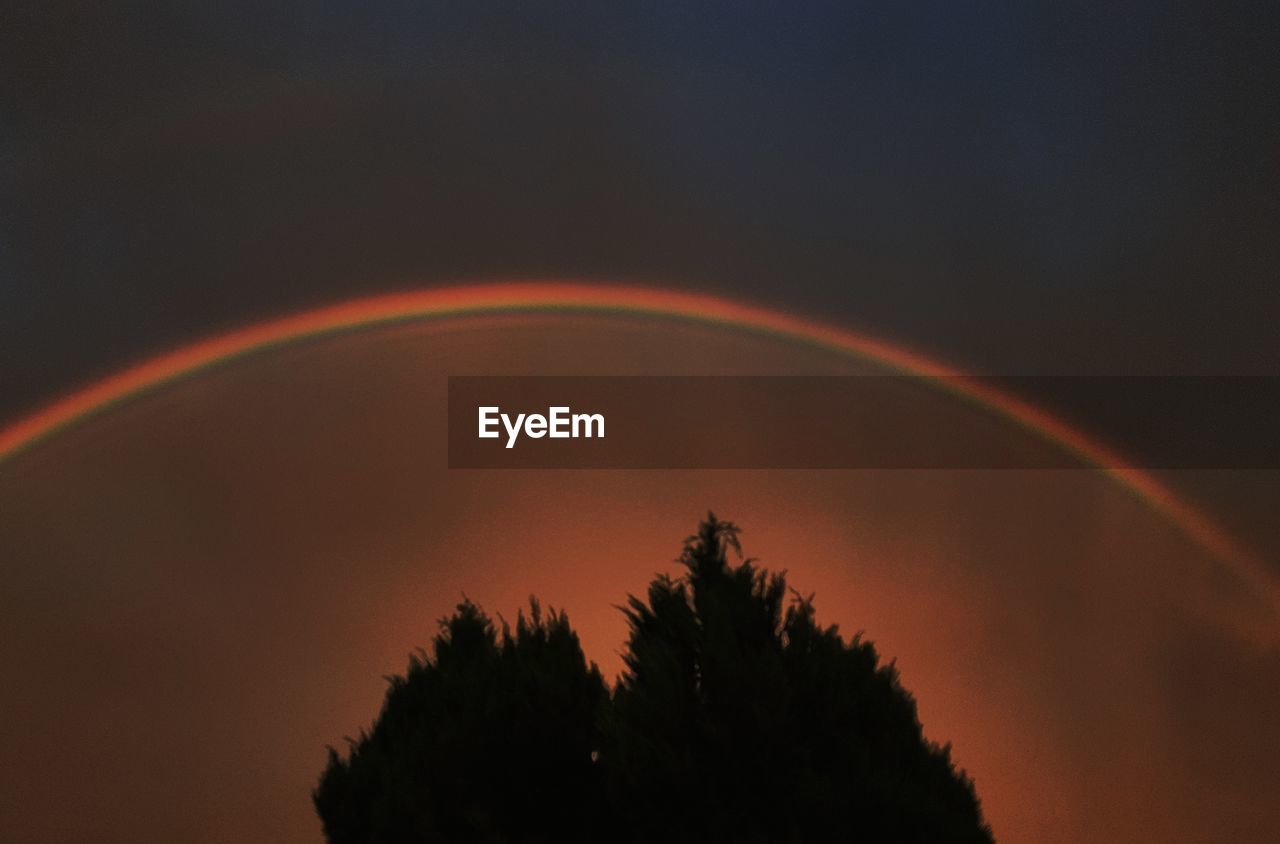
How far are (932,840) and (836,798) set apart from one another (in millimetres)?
385

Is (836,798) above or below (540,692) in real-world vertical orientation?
below

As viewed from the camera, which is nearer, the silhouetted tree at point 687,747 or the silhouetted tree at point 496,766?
the silhouetted tree at point 687,747

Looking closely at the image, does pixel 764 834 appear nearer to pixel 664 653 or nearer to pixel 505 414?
pixel 664 653

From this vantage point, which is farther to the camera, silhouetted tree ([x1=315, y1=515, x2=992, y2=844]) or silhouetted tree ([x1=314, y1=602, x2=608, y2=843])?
silhouetted tree ([x1=314, y1=602, x2=608, y2=843])

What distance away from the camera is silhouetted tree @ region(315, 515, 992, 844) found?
392 centimetres

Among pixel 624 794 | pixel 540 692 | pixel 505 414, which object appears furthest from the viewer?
pixel 505 414

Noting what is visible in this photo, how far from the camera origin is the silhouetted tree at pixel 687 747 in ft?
12.9

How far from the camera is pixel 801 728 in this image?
13.4 ft

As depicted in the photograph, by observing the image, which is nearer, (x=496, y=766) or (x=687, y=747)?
(x=687, y=747)

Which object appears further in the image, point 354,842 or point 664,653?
point 354,842

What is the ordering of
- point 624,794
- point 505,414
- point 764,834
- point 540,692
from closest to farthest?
point 764,834
point 624,794
point 540,692
point 505,414

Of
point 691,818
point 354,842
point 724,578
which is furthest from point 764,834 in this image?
point 354,842

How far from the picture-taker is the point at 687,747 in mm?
A: 3953

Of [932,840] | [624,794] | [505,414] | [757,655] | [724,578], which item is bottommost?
[932,840]
